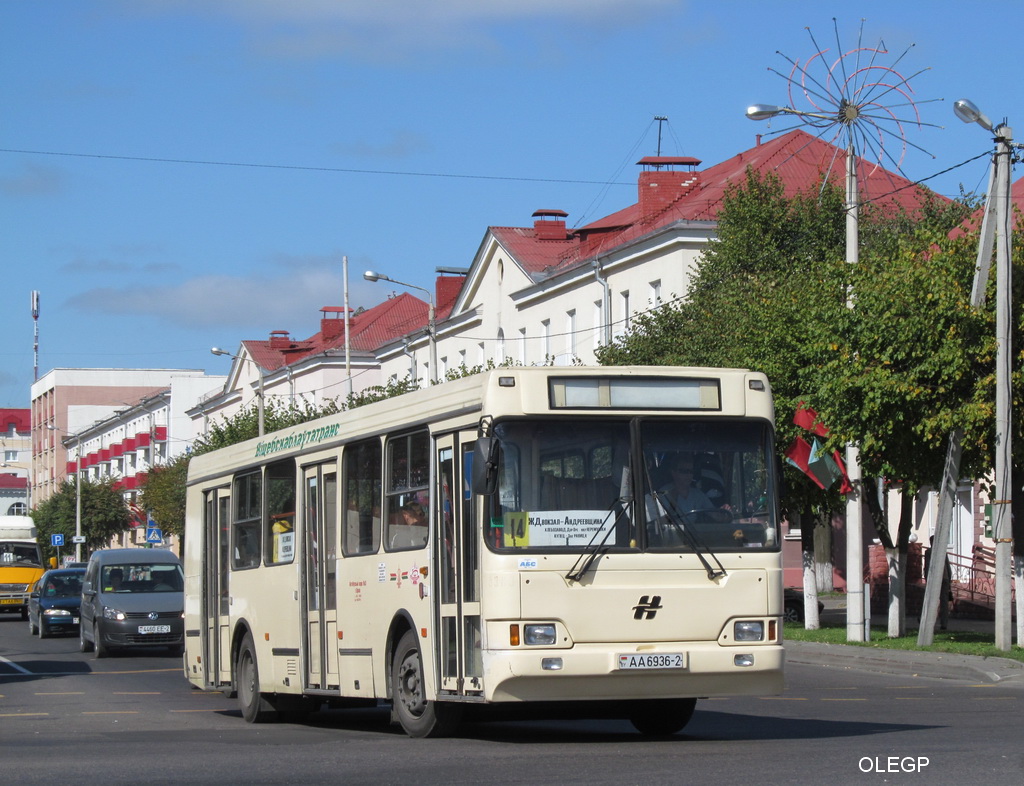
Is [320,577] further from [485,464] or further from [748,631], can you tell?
[748,631]

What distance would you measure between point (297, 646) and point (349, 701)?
3.09 feet

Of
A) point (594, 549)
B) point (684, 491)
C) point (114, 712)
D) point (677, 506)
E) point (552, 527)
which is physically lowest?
point (114, 712)

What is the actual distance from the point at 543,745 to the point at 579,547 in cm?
177

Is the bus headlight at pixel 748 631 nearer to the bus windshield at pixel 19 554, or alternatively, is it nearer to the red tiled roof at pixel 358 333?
the bus windshield at pixel 19 554

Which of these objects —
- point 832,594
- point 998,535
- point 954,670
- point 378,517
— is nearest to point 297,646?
point 378,517

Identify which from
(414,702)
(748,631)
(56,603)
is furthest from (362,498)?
(56,603)

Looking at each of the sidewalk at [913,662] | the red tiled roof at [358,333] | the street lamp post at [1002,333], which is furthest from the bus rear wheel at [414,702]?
the red tiled roof at [358,333]

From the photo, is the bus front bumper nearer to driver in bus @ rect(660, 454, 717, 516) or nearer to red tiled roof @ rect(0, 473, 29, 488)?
driver in bus @ rect(660, 454, 717, 516)

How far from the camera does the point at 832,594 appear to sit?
49.7 meters

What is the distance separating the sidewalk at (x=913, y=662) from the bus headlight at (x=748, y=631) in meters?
9.44

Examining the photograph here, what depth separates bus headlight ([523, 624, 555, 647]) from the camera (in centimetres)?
1144

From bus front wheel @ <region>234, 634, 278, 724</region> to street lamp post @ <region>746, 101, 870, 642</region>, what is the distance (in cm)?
1332

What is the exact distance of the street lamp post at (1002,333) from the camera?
2355cm

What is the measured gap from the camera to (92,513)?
99938 millimetres
